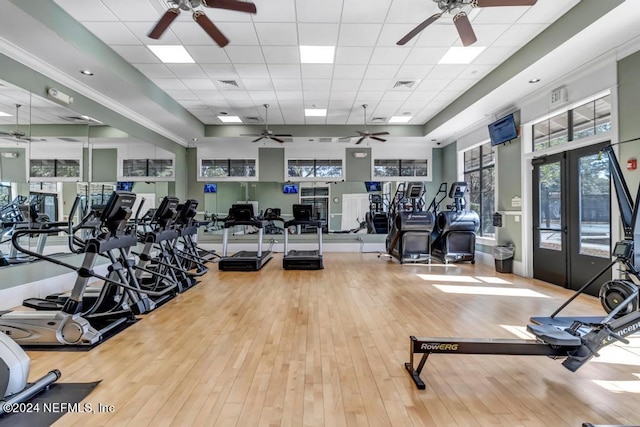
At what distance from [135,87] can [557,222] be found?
25.8 feet

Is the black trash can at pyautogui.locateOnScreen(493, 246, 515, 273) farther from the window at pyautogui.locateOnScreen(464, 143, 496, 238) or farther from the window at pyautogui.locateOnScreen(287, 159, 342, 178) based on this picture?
the window at pyautogui.locateOnScreen(287, 159, 342, 178)

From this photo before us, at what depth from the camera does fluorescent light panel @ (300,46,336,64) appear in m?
5.08

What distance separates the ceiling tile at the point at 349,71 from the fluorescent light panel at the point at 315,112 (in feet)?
6.58

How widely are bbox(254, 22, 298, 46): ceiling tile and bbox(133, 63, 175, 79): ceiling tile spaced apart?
81.8 inches

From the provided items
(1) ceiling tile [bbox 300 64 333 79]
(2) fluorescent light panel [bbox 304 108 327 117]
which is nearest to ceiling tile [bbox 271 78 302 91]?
(1) ceiling tile [bbox 300 64 333 79]

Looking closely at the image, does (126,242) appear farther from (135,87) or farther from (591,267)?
(591,267)

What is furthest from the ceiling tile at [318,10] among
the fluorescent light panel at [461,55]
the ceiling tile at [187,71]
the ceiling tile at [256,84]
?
the ceiling tile at [187,71]

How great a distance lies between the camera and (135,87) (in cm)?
574

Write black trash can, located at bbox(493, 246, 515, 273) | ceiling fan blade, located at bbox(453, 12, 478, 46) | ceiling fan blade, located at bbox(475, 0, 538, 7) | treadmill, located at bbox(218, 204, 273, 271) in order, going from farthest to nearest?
1. treadmill, located at bbox(218, 204, 273, 271)
2. black trash can, located at bbox(493, 246, 515, 273)
3. ceiling fan blade, located at bbox(453, 12, 478, 46)
4. ceiling fan blade, located at bbox(475, 0, 538, 7)

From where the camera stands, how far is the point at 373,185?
1031 centimetres

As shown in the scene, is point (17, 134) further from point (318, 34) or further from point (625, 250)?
point (625, 250)

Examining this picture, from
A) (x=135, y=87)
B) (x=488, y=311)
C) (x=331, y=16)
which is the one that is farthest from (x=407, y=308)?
(x=135, y=87)

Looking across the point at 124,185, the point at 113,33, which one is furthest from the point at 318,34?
the point at 124,185

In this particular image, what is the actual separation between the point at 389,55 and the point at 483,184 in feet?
15.3
